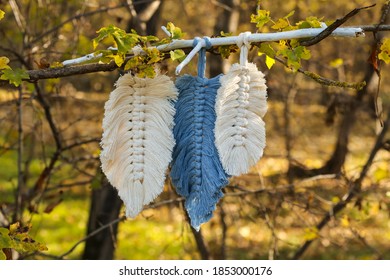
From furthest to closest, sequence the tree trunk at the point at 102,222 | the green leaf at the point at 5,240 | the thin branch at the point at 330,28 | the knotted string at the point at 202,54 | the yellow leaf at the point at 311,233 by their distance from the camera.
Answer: the tree trunk at the point at 102,222, the yellow leaf at the point at 311,233, the green leaf at the point at 5,240, the knotted string at the point at 202,54, the thin branch at the point at 330,28

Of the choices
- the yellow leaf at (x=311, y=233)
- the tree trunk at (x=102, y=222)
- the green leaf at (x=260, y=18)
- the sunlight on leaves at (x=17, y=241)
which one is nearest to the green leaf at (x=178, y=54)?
the green leaf at (x=260, y=18)

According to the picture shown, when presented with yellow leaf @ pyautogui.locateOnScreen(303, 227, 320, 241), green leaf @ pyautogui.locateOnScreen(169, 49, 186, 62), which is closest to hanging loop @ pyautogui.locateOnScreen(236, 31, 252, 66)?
Answer: green leaf @ pyautogui.locateOnScreen(169, 49, 186, 62)

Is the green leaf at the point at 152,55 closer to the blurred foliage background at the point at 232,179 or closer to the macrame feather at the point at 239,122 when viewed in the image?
the macrame feather at the point at 239,122

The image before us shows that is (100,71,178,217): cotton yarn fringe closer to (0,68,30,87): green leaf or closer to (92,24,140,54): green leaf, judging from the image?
(92,24,140,54): green leaf

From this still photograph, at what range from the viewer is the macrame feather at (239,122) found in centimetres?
139

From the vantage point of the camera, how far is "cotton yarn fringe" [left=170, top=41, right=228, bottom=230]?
4.60 feet

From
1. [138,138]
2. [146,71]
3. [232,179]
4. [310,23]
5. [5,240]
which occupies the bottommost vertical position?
[5,240]

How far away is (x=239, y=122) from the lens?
1.40 metres

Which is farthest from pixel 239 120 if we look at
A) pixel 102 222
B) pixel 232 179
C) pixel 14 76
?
pixel 102 222

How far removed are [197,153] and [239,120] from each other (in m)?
0.12

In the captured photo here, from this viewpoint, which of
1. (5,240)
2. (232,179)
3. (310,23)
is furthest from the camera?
(232,179)

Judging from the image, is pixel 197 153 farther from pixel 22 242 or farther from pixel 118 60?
pixel 22 242

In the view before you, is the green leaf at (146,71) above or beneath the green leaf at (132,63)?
beneath
